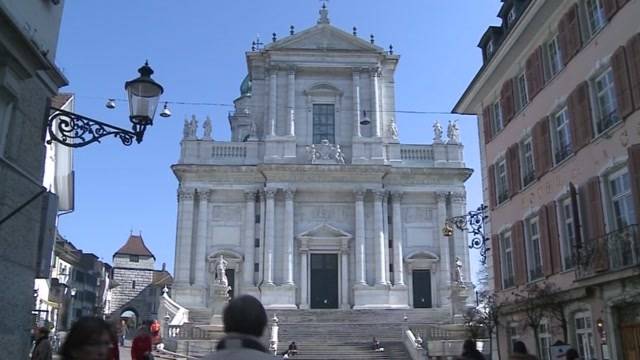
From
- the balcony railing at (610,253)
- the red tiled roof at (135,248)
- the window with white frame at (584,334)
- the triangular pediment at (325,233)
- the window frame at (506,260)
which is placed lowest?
the window with white frame at (584,334)

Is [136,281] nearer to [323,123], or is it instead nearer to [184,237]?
[184,237]

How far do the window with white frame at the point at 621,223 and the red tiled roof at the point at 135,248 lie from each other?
2900 inches

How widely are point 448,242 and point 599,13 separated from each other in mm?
28769

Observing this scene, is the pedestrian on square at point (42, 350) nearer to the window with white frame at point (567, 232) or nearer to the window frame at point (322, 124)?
the window with white frame at point (567, 232)

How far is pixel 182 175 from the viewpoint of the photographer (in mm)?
44062

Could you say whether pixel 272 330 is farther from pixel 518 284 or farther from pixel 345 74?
pixel 345 74

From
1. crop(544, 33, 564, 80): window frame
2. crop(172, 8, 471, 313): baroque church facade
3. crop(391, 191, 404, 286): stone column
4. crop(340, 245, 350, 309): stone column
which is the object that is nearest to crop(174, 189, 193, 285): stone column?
crop(172, 8, 471, 313): baroque church facade

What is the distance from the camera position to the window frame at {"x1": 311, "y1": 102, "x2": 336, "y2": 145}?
46656 millimetres

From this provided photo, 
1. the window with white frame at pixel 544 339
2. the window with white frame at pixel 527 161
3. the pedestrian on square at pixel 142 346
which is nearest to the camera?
the pedestrian on square at pixel 142 346

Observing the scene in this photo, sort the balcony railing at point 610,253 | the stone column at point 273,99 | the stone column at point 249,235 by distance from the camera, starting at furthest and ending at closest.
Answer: the stone column at point 273,99 → the stone column at point 249,235 → the balcony railing at point 610,253

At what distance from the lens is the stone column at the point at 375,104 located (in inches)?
1825

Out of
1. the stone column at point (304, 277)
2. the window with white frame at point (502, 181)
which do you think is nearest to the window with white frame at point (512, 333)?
the window with white frame at point (502, 181)

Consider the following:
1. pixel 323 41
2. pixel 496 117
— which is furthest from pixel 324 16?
pixel 496 117

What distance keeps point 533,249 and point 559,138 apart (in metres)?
3.63
